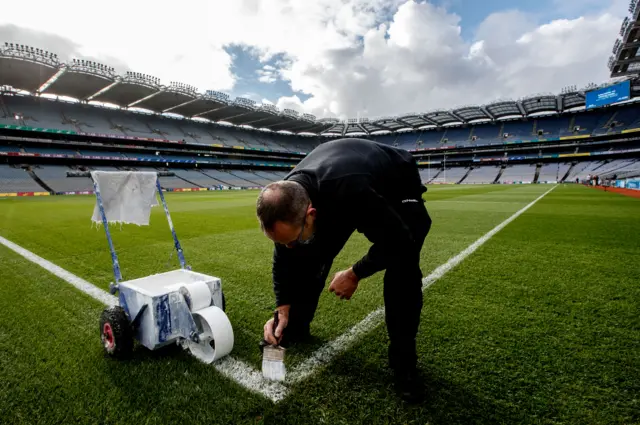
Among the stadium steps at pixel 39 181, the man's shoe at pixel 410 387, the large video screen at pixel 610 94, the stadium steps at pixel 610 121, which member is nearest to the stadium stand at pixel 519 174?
the stadium steps at pixel 610 121

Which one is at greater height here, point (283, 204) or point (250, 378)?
point (283, 204)

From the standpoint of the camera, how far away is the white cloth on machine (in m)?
2.98

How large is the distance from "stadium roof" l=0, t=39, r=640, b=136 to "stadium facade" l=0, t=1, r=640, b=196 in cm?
16

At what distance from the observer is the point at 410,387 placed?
1.84m

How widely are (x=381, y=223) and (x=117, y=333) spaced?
200 cm

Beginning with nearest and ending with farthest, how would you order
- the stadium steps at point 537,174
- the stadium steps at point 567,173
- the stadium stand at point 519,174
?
the stadium steps at point 567,173 < the stadium steps at point 537,174 < the stadium stand at point 519,174

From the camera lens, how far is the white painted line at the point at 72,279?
3438 millimetres

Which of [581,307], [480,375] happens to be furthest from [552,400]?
[581,307]

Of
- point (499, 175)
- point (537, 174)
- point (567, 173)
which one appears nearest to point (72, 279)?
point (499, 175)

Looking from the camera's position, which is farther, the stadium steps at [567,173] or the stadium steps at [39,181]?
the stadium steps at [567,173]

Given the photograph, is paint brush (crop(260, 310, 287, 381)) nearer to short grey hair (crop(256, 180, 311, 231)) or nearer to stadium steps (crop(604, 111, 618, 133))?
short grey hair (crop(256, 180, 311, 231))

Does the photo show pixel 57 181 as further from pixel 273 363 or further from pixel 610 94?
pixel 610 94

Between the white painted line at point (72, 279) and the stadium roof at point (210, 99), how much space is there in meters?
36.4

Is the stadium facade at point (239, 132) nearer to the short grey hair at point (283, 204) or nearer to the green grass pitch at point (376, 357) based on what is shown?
the green grass pitch at point (376, 357)
